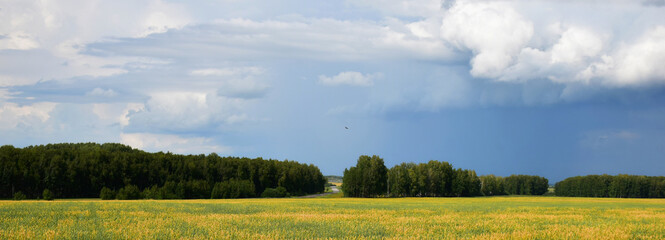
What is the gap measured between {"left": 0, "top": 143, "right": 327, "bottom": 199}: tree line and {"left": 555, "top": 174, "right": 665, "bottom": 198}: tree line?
115m

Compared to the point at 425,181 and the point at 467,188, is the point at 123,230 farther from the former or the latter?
the point at 467,188

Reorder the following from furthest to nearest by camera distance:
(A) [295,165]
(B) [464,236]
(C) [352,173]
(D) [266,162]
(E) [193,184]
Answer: (A) [295,165], (D) [266,162], (C) [352,173], (E) [193,184], (B) [464,236]

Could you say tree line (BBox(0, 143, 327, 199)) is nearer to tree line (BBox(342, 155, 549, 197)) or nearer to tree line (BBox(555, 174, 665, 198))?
tree line (BBox(342, 155, 549, 197))

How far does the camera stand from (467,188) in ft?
488

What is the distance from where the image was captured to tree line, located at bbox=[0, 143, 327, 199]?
10025 centimetres

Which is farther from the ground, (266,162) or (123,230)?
(266,162)

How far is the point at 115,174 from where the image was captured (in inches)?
4328

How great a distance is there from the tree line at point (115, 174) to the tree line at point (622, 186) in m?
115

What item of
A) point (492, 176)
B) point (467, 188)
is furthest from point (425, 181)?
point (492, 176)

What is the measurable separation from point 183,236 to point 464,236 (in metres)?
11.9

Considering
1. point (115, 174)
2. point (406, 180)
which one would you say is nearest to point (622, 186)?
point (406, 180)

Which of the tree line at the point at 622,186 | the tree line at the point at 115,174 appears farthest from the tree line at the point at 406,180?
the tree line at the point at 622,186

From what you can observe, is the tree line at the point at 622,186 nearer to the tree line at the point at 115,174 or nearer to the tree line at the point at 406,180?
the tree line at the point at 406,180

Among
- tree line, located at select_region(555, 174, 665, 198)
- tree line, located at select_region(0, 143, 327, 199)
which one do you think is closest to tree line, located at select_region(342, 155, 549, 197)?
tree line, located at select_region(0, 143, 327, 199)
